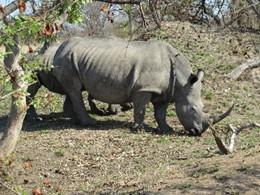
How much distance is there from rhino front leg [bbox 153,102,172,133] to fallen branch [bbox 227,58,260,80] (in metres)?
4.70

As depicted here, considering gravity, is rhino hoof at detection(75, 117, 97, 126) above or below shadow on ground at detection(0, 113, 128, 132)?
above

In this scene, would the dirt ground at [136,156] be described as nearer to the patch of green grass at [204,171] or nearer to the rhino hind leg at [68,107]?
the patch of green grass at [204,171]

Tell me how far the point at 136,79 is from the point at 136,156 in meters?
2.67

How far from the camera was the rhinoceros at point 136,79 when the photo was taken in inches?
556

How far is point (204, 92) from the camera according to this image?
687 inches

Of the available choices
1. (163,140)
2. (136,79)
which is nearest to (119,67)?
(136,79)

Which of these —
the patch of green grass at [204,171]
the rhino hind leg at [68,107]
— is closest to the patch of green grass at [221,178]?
the patch of green grass at [204,171]

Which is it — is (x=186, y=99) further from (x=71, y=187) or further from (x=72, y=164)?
(x=71, y=187)

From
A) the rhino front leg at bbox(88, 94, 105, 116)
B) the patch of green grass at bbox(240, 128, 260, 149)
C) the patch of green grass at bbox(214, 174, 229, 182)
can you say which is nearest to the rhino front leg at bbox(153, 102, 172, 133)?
the patch of green grass at bbox(240, 128, 260, 149)

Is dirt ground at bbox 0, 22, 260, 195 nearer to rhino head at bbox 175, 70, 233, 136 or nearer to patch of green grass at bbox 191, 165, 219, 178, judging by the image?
patch of green grass at bbox 191, 165, 219, 178

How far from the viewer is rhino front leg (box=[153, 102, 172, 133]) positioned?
557 inches

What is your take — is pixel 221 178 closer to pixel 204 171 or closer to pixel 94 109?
pixel 204 171

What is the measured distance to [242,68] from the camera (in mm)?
18953

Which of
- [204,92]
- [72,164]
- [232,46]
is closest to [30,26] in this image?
[72,164]
